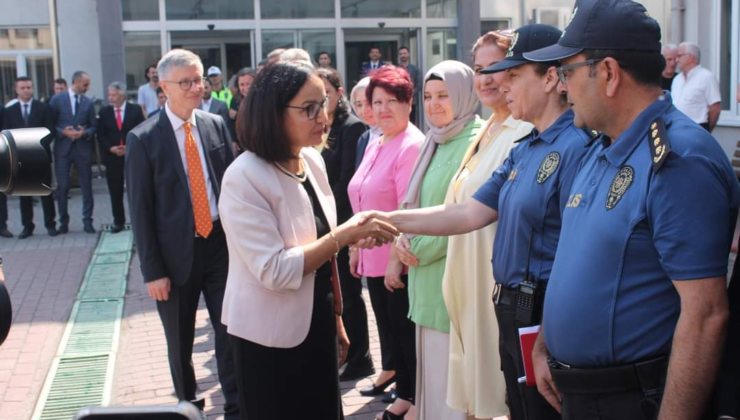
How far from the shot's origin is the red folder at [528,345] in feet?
9.16

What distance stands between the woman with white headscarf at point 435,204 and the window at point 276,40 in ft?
43.6

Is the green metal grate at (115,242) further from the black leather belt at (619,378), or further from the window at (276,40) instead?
the black leather belt at (619,378)

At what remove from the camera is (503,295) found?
10.1 feet

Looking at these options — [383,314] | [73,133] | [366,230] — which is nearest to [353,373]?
[383,314]

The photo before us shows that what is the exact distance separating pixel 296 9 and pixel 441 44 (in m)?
3.42

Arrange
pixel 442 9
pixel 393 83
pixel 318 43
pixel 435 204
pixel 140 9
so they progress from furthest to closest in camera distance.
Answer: pixel 442 9 < pixel 318 43 < pixel 140 9 < pixel 393 83 < pixel 435 204

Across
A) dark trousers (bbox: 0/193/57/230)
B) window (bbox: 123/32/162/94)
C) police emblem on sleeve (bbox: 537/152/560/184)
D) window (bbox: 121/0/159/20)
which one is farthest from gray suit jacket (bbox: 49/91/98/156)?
police emblem on sleeve (bbox: 537/152/560/184)

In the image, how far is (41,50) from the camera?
16.6m

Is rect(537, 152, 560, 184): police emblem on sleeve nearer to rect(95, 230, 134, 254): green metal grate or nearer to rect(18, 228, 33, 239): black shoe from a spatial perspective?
rect(95, 230, 134, 254): green metal grate

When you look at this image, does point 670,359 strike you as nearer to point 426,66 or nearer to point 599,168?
point 599,168

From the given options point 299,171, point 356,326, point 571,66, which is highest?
point 571,66

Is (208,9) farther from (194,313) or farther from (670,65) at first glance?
(194,313)

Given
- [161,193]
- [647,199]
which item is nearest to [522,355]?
[647,199]

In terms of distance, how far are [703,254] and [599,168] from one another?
0.45 meters
